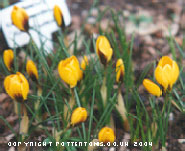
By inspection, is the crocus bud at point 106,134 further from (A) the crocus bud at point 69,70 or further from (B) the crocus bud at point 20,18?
(B) the crocus bud at point 20,18

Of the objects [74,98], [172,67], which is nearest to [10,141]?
[74,98]

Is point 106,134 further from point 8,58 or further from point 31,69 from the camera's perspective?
point 8,58

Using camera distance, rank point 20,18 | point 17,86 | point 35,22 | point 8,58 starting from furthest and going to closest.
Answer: point 35,22, point 20,18, point 8,58, point 17,86

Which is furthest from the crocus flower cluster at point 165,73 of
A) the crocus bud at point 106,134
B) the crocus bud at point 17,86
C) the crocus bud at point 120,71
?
the crocus bud at point 17,86

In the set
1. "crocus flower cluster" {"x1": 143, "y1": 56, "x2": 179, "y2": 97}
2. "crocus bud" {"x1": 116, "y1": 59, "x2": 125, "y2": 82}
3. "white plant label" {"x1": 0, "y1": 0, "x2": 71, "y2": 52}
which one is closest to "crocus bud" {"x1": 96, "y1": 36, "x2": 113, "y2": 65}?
"crocus bud" {"x1": 116, "y1": 59, "x2": 125, "y2": 82}

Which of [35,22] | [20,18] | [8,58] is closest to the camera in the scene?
[8,58]

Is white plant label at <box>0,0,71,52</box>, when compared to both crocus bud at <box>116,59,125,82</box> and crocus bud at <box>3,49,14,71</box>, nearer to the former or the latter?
crocus bud at <box>3,49,14,71</box>

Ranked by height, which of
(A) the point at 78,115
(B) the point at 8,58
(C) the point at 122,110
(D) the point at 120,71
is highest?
(B) the point at 8,58

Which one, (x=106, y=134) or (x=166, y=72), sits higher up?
(x=166, y=72)

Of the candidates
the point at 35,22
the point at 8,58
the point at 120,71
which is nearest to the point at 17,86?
the point at 8,58
